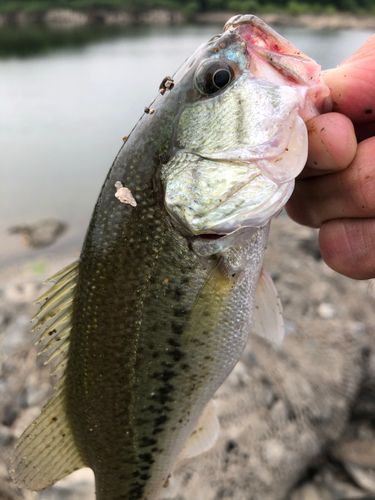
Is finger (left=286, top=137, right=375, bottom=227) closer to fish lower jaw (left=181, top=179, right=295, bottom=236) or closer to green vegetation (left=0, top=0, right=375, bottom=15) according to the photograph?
fish lower jaw (left=181, top=179, right=295, bottom=236)

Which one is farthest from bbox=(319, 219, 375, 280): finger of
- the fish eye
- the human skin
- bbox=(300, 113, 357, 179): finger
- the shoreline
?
the shoreline

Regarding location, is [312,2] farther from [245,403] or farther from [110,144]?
[245,403]

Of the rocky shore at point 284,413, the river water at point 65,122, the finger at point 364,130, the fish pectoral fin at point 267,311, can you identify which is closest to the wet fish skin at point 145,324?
A: the fish pectoral fin at point 267,311

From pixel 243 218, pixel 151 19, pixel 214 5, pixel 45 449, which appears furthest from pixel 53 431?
pixel 214 5

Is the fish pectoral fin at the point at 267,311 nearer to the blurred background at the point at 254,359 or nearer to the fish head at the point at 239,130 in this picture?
the fish head at the point at 239,130

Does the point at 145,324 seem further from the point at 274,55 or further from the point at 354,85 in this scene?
the point at 354,85
